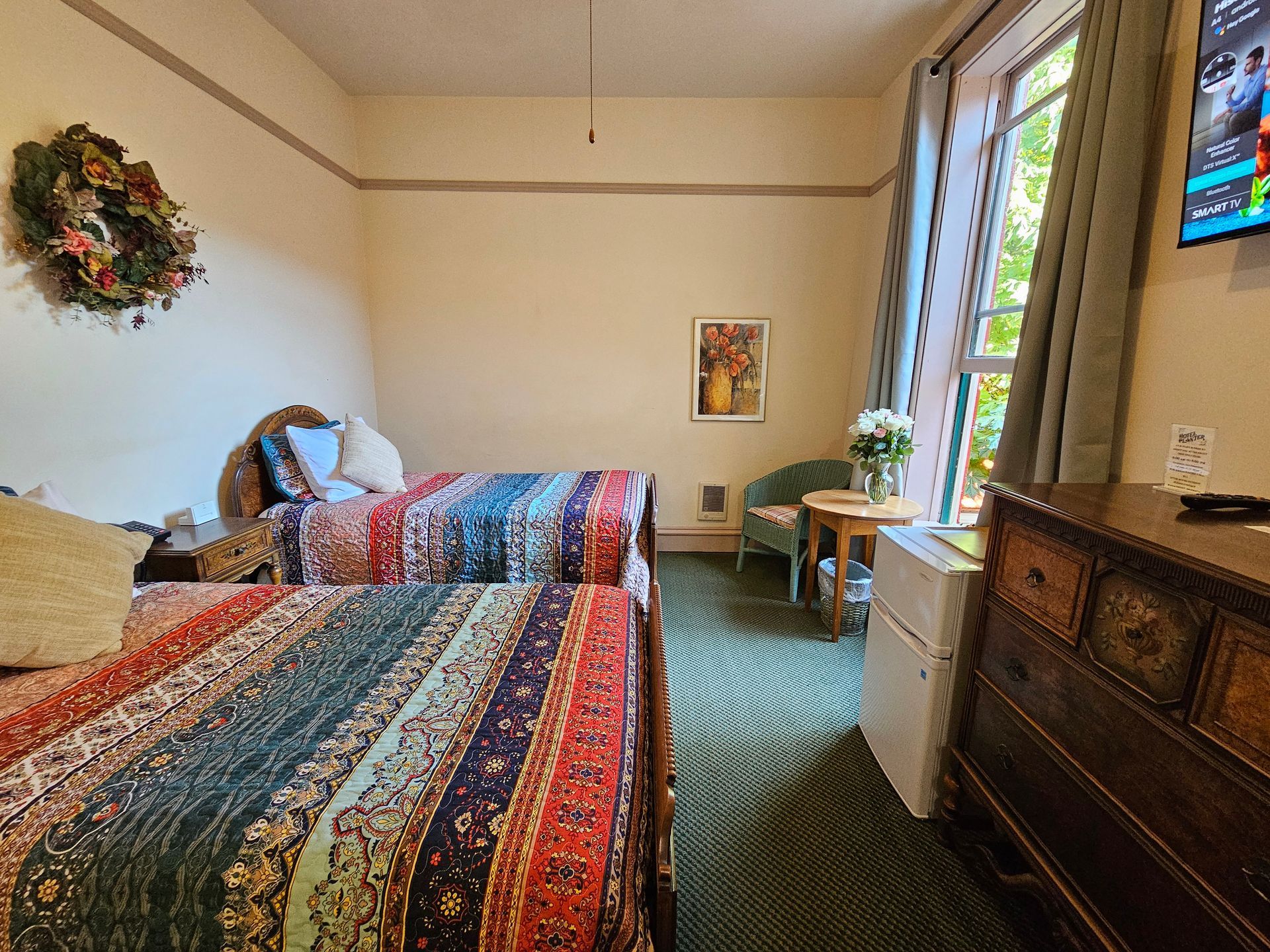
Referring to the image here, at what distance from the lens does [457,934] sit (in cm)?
78

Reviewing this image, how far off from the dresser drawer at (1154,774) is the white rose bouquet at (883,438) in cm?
153

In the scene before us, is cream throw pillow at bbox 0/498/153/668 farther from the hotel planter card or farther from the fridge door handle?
the hotel planter card

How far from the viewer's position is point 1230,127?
1.17 metres

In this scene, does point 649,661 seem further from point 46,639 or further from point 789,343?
point 789,343

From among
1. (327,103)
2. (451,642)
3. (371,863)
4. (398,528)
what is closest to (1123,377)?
(451,642)

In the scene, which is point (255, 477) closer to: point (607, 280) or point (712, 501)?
point (607, 280)

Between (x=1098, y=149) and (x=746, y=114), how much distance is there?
242 centimetres

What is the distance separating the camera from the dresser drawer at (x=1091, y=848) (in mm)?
868

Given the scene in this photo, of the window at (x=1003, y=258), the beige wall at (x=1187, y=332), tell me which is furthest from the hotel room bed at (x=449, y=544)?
the beige wall at (x=1187, y=332)

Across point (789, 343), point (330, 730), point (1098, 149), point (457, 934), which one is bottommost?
point (457, 934)

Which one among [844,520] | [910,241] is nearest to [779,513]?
[844,520]

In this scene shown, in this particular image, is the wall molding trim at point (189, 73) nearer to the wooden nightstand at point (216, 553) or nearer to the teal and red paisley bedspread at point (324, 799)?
the wooden nightstand at point (216, 553)

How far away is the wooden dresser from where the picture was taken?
0.79 metres

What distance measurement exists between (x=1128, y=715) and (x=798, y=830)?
3.38 feet
